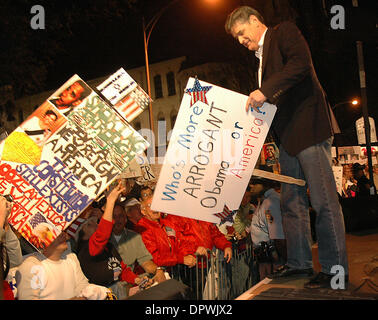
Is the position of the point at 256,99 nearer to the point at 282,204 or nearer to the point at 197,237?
the point at 282,204

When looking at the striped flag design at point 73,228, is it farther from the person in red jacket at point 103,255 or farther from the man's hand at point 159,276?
the man's hand at point 159,276

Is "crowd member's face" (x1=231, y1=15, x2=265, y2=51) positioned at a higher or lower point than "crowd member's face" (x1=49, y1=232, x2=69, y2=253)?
higher

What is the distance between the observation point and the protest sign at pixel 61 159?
2998 mm

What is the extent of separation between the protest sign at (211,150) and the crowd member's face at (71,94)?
0.75 metres

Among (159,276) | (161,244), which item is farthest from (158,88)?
(159,276)

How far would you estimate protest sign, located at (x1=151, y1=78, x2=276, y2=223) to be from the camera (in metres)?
3.22

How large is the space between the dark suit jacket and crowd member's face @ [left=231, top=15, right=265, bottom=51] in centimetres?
7

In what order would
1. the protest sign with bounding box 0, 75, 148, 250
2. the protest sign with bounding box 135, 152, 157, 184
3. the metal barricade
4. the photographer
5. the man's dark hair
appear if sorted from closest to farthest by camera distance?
the protest sign with bounding box 0, 75, 148, 250 → the man's dark hair → the metal barricade → the photographer → the protest sign with bounding box 135, 152, 157, 184

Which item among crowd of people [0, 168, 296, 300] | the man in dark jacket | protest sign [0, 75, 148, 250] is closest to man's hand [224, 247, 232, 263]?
crowd of people [0, 168, 296, 300]

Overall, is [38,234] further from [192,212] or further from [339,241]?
[339,241]

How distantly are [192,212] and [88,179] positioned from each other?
0.79 m

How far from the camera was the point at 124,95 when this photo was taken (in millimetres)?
3297

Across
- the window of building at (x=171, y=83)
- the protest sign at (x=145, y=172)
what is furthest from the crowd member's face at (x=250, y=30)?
the window of building at (x=171, y=83)

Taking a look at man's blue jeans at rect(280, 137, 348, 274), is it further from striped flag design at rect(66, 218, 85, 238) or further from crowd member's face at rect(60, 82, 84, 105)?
striped flag design at rect(66, 218, 85, 238)
